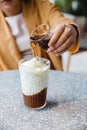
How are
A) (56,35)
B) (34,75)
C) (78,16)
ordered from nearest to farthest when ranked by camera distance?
(34,75), (56,35), (78,16)

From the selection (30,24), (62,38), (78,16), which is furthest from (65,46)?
(78,16)

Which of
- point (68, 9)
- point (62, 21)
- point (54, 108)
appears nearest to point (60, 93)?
point (54, 108)

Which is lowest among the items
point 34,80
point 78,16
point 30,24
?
point 78,16

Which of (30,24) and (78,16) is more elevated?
(30,24)

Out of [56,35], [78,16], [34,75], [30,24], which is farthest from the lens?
[78,16]

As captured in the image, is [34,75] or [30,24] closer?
[34,75]

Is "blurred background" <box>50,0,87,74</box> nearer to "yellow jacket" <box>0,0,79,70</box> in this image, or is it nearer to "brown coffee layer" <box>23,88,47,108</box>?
"yellow jacket" <box>0,0,79,70</box>

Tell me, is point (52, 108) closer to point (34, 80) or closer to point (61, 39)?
point (34, 80)

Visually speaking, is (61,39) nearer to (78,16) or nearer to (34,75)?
(34,75)

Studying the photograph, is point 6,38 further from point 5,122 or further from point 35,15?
point 5,122
